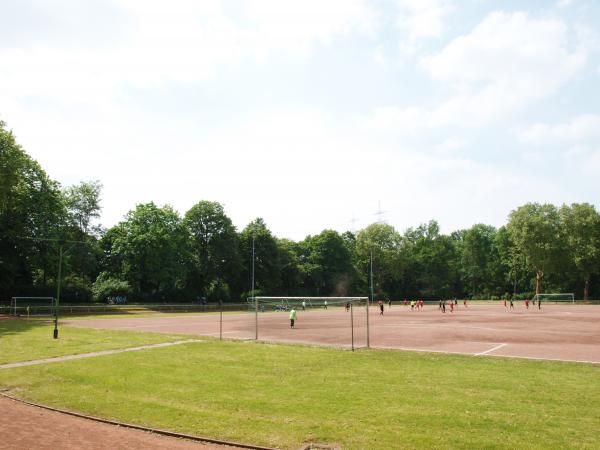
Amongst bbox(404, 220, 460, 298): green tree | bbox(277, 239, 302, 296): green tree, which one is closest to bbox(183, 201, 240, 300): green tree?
bbox(277, 239, 302, 296): green tree

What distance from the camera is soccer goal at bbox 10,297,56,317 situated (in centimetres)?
5242

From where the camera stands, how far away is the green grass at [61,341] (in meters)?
22.6

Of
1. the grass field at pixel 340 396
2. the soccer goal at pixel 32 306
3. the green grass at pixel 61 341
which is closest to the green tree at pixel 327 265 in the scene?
the soccer goal at pixel 32 306

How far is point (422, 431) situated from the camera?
34.2 ft

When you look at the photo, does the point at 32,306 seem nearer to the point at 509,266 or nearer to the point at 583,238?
the point at 583,238

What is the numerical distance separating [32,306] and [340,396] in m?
52.5

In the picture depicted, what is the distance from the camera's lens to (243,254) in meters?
93.8

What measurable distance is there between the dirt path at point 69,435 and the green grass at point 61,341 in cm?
998

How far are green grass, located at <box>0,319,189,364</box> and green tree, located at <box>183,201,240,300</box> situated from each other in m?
50.8

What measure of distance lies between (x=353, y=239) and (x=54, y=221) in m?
Result: 91.1

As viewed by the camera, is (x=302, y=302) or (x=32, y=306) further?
(x=32, y=306)

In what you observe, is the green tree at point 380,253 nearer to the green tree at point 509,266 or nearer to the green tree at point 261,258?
the green tree at point 509,266

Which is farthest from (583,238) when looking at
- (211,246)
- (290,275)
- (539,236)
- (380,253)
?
(211,246)

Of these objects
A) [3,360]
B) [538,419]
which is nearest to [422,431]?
[538,419]
